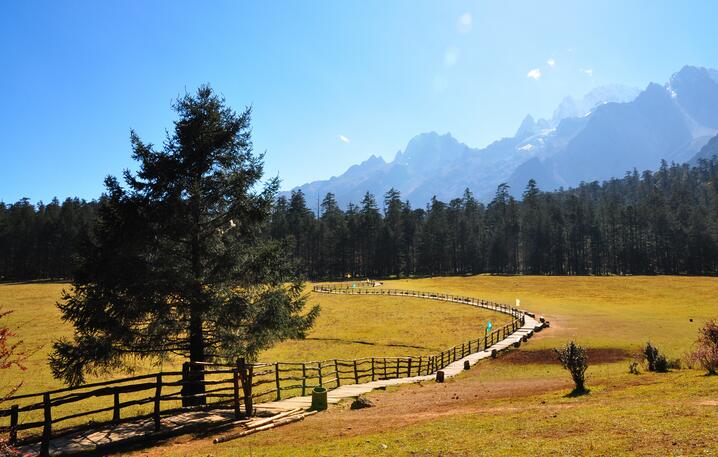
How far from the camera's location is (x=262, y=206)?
2133 centimetres

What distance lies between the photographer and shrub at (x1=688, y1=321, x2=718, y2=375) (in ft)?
58.0

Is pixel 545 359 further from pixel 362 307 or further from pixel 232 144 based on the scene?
pixel 362 307

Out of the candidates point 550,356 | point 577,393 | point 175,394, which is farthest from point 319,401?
point 550,356

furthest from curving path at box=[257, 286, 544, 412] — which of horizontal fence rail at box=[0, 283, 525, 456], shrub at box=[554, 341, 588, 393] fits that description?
shrub at box=[554, 341, 588, 393]

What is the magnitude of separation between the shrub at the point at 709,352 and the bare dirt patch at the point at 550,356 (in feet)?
30.7

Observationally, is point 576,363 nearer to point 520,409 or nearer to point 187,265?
point 520,409

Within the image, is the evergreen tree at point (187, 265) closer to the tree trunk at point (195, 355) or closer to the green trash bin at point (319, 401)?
the tree trunk at point (195, 355)

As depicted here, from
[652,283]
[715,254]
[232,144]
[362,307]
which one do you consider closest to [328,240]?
[362,307]

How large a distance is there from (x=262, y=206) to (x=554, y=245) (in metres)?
126

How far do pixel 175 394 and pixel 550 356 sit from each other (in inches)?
1010

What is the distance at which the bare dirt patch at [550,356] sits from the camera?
99.0 feet

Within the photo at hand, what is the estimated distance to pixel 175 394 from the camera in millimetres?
17406

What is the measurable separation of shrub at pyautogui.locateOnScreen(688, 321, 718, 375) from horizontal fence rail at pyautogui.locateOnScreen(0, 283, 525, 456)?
1524 cm

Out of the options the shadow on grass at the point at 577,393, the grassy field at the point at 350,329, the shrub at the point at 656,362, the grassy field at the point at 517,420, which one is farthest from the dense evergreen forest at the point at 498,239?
the shadow on grass at the point at 577,393
